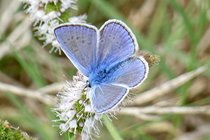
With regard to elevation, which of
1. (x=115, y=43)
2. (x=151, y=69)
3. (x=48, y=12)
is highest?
(x=151, y=69)

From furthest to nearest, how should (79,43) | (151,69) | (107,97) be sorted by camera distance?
(151,69) → (79,43) → (107,97)

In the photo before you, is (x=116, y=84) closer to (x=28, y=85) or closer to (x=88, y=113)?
(x=88, y=113)

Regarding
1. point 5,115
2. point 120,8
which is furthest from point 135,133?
point 120,8

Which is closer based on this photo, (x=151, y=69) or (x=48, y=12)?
(x=48, y=12)

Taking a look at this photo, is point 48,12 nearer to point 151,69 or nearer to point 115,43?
point 115,43

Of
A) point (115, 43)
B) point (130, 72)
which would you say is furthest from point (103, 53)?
point (130, 72)

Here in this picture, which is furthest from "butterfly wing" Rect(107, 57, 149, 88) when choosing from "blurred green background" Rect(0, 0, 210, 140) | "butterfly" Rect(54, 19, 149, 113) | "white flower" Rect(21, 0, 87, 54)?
"blurred green background" Rect(0, 0, 210, 140)

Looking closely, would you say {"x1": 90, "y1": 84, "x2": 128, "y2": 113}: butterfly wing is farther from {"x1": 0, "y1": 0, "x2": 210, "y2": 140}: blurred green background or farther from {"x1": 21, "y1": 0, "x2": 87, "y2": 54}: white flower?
{"x1": 0, "y1": 0, "x2": 210, "y2": 140}: blurred green background

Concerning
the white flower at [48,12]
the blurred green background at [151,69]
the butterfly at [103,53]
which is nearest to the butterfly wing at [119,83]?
the butterfly at [103,53]
